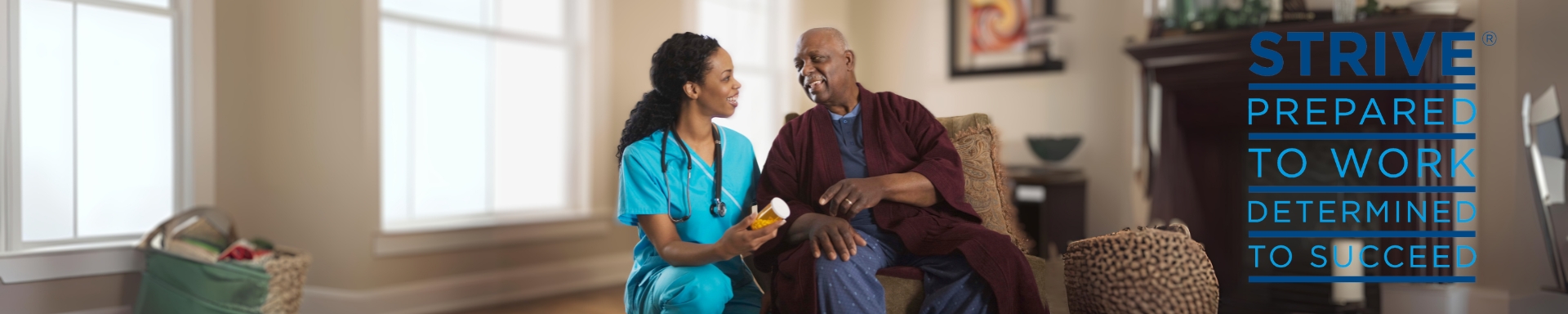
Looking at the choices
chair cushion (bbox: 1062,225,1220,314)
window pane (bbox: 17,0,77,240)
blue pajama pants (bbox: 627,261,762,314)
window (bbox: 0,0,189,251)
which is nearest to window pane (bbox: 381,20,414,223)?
window (bbox: 0,0,189,251)

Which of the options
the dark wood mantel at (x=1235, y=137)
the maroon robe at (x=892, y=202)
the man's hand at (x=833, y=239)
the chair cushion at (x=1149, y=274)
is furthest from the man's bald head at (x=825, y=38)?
the dark wood mantel at (x=1235, y=137)

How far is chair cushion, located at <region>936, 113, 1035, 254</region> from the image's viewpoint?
2.23m

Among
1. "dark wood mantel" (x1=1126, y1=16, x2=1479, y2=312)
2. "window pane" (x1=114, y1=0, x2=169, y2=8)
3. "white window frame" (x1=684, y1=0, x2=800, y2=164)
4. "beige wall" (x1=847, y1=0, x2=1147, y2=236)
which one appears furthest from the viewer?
"white window frame" (x1=684, y1=0, x2=800, y2=164)

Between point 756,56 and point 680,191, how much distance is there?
3604 millimetres

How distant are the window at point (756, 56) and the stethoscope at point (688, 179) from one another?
3.13 m

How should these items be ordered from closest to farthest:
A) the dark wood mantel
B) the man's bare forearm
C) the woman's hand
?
the woman's hand → the man's bare forearm → the dark wood mantel

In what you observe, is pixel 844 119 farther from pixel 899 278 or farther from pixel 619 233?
pixel 619 233

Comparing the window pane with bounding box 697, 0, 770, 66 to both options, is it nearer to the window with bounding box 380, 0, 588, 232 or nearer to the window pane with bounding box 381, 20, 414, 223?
the window with bounding box 380, 0, 588, 232

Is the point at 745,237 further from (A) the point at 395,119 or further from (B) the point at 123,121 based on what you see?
(B) the point at 123,121

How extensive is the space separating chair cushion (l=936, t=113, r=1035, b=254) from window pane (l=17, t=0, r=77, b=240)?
9.41 feet

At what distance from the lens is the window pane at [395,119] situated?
11.7 ft

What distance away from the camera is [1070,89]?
5.23 meters

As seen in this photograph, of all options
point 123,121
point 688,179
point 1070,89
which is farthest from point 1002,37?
point 123,121

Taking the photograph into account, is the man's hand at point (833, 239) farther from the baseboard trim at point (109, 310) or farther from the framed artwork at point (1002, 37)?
the framed artwork at point (1002, 37)
